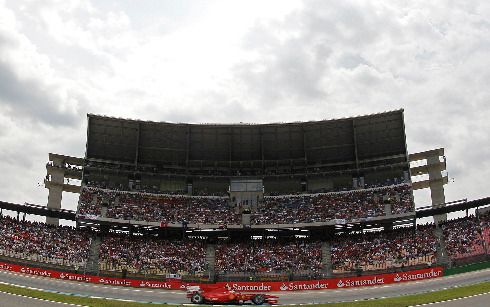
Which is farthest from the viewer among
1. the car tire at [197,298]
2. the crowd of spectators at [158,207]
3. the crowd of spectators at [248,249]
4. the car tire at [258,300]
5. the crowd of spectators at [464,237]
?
the crowd of spectators at [158,207]

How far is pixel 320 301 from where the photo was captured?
122ft

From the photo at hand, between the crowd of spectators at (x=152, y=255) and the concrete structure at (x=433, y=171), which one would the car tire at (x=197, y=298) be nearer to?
the crowd of spectators at (x=152, y=255)

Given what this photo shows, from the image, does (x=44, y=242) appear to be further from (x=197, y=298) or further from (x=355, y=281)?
(x=355, y=281)

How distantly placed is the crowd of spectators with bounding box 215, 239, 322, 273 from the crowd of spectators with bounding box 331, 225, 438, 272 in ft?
8.70

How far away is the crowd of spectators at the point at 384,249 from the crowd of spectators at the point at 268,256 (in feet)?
8.70

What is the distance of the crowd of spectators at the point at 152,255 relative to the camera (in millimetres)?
52281

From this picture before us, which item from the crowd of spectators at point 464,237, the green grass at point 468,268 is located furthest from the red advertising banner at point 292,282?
the crowd of spectators at point 464,237

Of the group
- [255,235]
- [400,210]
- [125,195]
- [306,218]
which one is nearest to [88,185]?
[125,195]

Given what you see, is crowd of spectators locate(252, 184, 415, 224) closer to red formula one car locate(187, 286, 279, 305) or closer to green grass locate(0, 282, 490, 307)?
green grass locate(0, 282, 490, 307)

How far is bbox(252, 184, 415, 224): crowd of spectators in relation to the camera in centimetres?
5744

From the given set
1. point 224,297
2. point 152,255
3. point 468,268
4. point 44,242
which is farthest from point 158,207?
point 468,268

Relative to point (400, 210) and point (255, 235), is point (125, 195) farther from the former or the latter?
point (400, 210)

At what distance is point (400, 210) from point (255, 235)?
57.2 feet

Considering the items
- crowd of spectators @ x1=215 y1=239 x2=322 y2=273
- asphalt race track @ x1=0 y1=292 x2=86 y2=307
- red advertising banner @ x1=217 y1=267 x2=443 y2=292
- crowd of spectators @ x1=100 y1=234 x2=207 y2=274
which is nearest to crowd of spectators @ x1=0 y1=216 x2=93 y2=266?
crowd of spectators @ x1=100 y1=234 x2=207 y2=274
